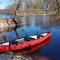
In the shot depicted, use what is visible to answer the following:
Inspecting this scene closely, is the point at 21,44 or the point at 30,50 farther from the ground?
the point at 21,44

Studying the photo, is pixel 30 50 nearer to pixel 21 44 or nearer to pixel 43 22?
pixel 21 44

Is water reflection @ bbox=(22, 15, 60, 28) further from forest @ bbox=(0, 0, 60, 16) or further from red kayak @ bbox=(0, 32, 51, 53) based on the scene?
forest @ bbox=(0, 0, 60, 16)

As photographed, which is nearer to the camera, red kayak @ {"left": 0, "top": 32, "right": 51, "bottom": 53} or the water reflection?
red kayak @ {"left": 0, "top": 32, "right": 51, "bottom": 53}

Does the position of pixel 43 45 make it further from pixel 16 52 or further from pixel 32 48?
pixel 16 52

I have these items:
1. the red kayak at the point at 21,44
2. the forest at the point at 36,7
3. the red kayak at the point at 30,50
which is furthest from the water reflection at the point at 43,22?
the forest at the point at 36,7

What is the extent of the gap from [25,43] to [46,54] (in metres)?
3.86

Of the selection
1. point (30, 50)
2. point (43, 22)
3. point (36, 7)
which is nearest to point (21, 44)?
point (30, 50)

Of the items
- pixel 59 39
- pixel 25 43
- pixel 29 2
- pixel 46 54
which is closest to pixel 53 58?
pixel 46 54

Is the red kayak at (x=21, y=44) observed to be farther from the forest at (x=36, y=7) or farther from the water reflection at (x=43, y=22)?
the forest at (x=36, y=7)

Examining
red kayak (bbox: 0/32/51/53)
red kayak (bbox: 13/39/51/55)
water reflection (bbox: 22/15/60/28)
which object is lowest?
water reflection (bbox: 22/15/60/28)

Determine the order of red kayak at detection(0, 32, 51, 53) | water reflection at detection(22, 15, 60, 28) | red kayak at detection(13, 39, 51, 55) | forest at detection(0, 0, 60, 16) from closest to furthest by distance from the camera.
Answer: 1. red kayak at detection(0, 32, 51, 53)
2. red kayak at detection(13, 39, 51, 55)
3. water reflection at detection(22, 15, 60, 28)
4. forest at detection(0, 0, 60, 16)

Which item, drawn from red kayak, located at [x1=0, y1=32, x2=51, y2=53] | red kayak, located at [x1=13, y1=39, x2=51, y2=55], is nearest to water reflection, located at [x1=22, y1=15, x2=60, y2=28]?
red kayak, located at [x1=0, y1=32, x2=51, y2=53]

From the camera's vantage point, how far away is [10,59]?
25625 millimetres

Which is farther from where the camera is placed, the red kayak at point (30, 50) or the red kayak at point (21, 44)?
the red kayak at point (30, 50)
